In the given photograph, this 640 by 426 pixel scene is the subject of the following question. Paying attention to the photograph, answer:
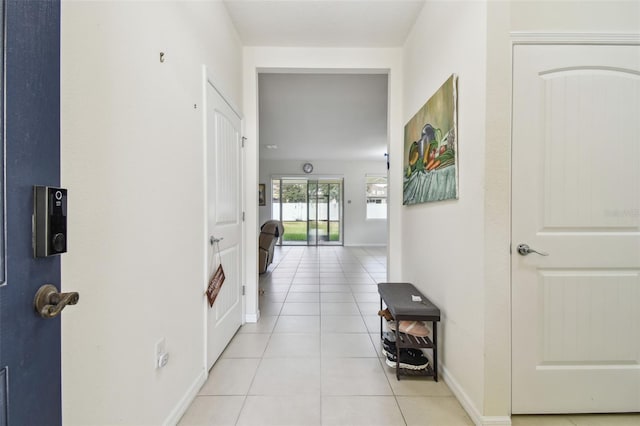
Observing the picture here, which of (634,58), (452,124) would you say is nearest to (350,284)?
(452,124)

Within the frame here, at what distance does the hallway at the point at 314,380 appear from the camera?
1.46 m

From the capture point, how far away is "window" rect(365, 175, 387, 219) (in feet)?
28.6

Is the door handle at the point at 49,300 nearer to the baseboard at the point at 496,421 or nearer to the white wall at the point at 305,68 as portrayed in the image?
the baseboard at the point at 496,421

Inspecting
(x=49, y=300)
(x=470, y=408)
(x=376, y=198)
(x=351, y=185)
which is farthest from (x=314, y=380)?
(x=376, y=198)

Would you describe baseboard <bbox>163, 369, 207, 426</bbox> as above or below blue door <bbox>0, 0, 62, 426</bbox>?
below

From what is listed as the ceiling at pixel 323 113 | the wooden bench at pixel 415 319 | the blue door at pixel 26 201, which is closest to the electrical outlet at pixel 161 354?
the blue door at pixel 26 201

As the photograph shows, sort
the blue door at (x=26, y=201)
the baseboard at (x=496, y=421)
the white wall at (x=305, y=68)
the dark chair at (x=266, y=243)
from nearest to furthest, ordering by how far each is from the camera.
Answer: the blue door at (x=26, y=201) < the baseboard at (x=496, y=421) < the white wall at (x=305, y=68) < the dark chair at (x=266, y=243)

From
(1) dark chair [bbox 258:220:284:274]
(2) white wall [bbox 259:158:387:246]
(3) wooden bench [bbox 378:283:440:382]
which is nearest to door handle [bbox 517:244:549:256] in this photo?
(3) wooden bench [bbox 378:283:440:382]

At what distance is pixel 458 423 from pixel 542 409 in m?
0.46

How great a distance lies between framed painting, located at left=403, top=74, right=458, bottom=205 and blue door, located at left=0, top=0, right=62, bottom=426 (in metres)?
1.74

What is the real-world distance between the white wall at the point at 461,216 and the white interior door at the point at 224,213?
1.57 m

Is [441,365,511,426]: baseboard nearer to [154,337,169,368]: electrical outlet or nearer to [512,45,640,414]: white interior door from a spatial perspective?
[512,45,640,414]: white interior door

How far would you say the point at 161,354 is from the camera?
1282mm

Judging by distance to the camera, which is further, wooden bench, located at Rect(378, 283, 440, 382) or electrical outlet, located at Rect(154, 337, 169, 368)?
wooden bench, located at Rect(378, 283, 440, 382)
